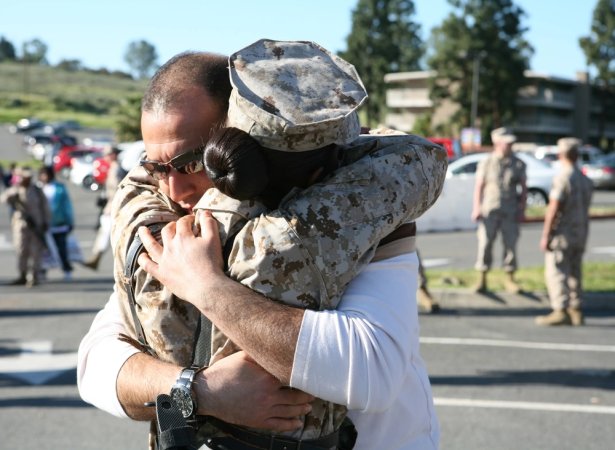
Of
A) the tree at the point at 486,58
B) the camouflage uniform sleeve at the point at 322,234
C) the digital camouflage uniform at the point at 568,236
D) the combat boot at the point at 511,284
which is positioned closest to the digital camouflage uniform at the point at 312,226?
the camouflage uniform sleeve at the point at 322,234

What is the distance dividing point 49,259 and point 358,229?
464 inches

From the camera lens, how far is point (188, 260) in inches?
69.0

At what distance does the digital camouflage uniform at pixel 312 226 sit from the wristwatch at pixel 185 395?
0.19 feet

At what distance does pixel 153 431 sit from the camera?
76.5 inches

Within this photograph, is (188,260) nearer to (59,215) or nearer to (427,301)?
(427,301)

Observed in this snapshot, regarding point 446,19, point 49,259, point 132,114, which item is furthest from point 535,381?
point 446,19

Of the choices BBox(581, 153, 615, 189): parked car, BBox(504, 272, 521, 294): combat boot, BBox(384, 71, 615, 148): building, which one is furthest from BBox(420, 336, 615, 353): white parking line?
BBox(384, 71, 615, 148): building

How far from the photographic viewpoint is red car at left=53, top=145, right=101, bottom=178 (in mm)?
45250

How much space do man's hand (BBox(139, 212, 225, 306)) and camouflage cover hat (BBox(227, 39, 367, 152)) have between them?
23cm

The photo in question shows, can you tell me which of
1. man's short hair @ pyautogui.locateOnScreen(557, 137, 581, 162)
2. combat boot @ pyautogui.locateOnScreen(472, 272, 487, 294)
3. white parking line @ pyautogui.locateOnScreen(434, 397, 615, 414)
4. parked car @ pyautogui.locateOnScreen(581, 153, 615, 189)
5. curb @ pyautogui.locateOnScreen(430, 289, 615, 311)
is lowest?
parked car @ pyautogui.locateOnScreen(581, 153, 615, 189)

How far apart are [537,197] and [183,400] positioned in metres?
24.0

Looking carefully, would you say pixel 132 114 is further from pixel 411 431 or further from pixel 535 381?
pixel 411 431

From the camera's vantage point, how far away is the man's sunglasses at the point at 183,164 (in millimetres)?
1867

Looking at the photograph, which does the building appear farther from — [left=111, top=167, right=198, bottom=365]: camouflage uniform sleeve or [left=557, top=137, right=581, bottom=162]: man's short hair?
[left=111, top=167, right=198, bottom=365]: camouflage uniform sleeve
